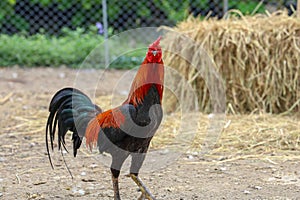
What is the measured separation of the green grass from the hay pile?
3004mm

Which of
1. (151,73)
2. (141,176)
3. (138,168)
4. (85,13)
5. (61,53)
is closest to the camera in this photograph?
(151,73)

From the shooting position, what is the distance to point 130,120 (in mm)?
3592

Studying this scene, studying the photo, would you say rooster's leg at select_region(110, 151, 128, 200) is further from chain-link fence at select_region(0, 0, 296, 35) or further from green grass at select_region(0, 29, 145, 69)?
chain-link fence at select_region(0, 0, 296, 35)

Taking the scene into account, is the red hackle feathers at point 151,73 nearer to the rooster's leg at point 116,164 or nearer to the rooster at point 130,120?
the rooster at point 130,120

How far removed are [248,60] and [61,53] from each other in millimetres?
4492

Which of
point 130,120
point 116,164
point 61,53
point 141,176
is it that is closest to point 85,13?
point 61,53

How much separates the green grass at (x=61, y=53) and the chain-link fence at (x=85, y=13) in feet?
1.99

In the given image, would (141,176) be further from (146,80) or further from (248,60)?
(248,60)

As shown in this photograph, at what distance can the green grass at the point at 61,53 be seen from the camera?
9.59 metres

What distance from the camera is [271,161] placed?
4848 millimetres

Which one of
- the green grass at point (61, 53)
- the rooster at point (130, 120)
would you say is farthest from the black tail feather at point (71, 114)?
the green grass at point (61, 53)

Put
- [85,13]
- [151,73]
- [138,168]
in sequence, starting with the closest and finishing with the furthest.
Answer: [151,73], [138,168], [85,13]

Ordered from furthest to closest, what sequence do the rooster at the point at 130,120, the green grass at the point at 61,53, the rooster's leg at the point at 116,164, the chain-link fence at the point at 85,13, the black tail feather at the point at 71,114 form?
the chain-link fence at the point at 85,13, the green grass at the point at 61,53, the black tail feather at the point at 71,114, the rooster's leg at the point at 116,164, the rooster at the point at 130,120

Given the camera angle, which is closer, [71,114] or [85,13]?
[71,114]
